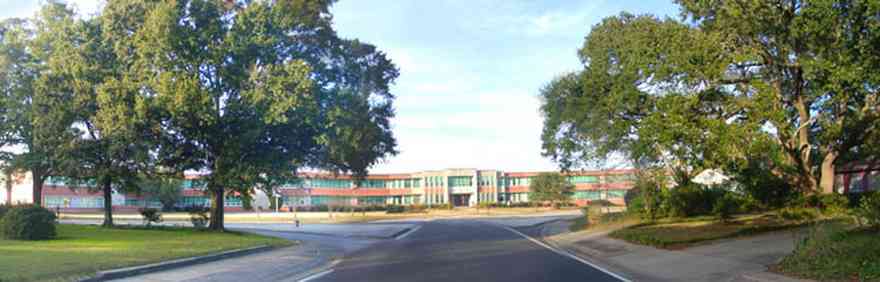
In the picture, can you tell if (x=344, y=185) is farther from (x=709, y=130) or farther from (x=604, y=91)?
(x=709, y=130)

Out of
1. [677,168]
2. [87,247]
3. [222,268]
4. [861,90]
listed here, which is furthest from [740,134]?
[87,247]

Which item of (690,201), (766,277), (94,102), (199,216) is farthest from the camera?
(199,216)

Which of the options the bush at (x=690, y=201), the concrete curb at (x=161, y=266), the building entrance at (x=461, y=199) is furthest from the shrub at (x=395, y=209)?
the concrete curb at (x=161, y=266)

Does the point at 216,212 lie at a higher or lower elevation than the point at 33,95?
lower

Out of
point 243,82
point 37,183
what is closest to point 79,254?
point 243,82

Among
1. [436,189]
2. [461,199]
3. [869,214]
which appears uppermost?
[869,214]

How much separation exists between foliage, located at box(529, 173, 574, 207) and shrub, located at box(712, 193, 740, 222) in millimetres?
60934

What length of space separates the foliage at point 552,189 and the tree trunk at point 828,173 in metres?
63.3

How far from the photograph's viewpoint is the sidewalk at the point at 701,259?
47.7ft

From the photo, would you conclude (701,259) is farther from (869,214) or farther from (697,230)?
(697,230)

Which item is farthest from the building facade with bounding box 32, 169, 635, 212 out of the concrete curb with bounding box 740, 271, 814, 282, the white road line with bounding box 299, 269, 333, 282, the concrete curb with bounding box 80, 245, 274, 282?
the concrete curb with bounding box 740, 271, 814, 282

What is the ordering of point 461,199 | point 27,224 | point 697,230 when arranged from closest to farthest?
point 27,224
point 697,230
point 461,199

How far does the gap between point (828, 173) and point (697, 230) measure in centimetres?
640

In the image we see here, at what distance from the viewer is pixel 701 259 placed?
1745cm
